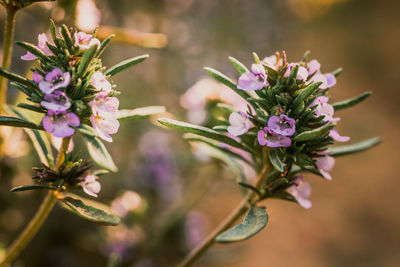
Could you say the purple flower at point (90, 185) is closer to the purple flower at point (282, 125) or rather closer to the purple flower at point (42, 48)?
the purple flower at point (42, 48)

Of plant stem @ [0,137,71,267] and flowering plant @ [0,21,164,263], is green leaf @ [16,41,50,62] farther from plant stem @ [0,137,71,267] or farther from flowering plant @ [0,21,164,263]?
plant stem @ [0,137,71,267]

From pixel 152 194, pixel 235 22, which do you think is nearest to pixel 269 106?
pixel 152 194

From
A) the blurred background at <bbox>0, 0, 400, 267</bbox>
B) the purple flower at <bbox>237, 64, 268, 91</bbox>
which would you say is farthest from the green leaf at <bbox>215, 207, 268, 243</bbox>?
the blurred background at <bbox>0, 0, 400, 267</bbox>

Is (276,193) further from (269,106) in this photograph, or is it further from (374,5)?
(374,5)

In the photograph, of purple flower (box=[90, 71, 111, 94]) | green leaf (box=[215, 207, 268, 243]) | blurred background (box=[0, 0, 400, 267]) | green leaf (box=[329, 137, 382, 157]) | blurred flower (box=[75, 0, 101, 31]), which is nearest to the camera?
green leaf (box=[215, 207, 268, 243])

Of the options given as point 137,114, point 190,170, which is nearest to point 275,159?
point 137,114
